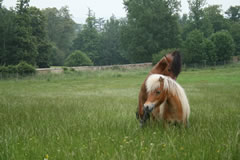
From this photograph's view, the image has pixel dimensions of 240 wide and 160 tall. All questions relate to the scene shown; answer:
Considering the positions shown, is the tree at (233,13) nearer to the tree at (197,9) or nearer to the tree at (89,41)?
the tree at (197,9)

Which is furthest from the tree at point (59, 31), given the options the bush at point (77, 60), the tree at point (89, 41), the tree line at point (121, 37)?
the bush at point (77, 60)

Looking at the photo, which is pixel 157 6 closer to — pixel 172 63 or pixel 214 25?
pixel 214 25

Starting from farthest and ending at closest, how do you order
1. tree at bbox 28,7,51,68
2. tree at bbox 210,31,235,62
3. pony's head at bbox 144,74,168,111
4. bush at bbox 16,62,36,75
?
tree at bbox 210,31,235,62 → tree at bbox 28,7,51,68 → bush at bbox 16,62,36,75 → pony's head at bbox 144,74,168,111

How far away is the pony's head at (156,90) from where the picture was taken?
3.72m

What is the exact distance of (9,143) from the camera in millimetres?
3598

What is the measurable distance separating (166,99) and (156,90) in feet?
1.19

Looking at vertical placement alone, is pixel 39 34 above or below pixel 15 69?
above

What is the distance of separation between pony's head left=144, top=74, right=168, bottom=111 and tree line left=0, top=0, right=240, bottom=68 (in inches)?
1844

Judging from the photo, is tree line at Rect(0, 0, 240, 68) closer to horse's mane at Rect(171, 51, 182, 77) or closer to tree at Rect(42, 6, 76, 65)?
tree at Rect(42, 6, 76, 65)

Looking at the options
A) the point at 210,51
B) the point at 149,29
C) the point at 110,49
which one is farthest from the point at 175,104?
the point at 110,49

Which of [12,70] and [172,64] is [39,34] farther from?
[172,64]

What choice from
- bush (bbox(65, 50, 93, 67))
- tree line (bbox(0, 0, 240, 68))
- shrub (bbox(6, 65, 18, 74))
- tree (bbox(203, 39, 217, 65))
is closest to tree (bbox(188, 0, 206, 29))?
tree line (bbox(0, 0, 240, 68))

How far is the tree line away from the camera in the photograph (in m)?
47.7

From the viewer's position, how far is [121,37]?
66.1 m
